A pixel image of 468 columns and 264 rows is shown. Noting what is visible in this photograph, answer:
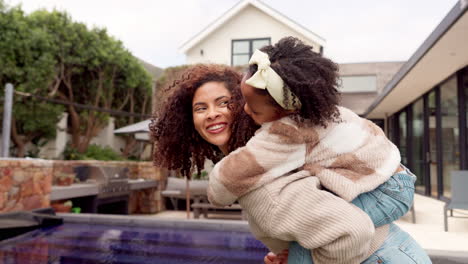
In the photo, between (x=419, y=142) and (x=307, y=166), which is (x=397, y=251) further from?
(x=419, y=142)

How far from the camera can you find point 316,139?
82 centimetres

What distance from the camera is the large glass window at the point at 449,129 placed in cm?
820

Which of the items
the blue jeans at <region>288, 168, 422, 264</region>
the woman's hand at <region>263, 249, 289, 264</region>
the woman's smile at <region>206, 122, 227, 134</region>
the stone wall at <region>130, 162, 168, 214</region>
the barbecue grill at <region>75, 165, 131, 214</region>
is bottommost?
the stone wall at <region>130, 162, 168, 214</region>

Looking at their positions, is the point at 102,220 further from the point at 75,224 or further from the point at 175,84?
the point at 175,84

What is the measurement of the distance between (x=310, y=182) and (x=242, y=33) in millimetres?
14537

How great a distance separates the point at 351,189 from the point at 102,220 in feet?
9.38

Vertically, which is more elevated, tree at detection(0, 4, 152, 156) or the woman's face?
tree at detection(0, 4, 152, 156)

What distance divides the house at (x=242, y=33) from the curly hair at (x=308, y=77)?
13.7 metres

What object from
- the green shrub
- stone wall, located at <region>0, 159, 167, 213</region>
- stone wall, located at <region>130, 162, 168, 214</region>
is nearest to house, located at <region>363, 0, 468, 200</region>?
stone wall, located at <region>0, 159, 167, 213</region>

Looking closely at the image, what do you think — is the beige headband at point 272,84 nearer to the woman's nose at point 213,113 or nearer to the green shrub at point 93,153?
the woman's nose at point 213,113

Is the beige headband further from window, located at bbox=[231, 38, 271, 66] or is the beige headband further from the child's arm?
window, located at bbox=[231, 38, 271, 66]

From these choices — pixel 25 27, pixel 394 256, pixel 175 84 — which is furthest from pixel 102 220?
pixel 25 27

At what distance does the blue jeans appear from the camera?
0.85 meters

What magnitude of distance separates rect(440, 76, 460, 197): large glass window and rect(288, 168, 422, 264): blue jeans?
8.24 meters
